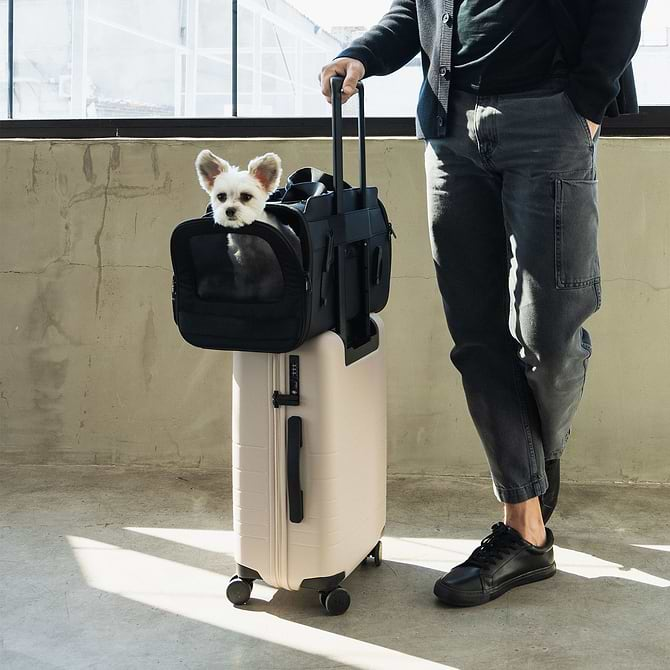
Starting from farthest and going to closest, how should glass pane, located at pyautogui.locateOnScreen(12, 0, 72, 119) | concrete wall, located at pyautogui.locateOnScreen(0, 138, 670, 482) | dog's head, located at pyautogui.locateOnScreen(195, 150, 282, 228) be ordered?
glass pane, located at pyautogui.locateOnScreen(12, 0, 72, 119) → concrete wall, located at pyautogui.locateOnScreen(0, 138, 670, 482) → dog's head, located at pyautogui.locateOnScreen(195, 150, 282, 228)

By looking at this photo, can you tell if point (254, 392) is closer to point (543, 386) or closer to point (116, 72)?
point (543, 386)

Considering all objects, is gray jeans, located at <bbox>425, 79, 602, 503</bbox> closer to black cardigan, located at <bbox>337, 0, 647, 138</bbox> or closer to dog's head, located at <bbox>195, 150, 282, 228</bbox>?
black cardigan, located at <bbox>337, 0, 647, 138</bbox>

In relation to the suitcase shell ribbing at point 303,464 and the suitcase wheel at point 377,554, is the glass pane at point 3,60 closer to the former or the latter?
the suitcase shell ribbing at point 303,464

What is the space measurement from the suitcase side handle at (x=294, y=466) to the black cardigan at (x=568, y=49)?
2.00 feet

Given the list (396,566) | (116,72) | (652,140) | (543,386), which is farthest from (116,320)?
(652,140)

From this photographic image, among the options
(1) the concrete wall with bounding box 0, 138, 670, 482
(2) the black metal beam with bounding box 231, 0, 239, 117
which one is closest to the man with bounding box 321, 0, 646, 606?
(1) the concrete wall with bounding box 0, 138, 670, 482

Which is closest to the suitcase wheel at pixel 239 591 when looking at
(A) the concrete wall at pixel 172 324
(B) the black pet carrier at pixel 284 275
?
(B) the black pet carrier at pixel 284 275

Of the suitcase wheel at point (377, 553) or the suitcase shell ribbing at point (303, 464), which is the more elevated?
the suitcase shell ribbing at point (303, 464)

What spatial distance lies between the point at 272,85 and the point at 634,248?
110 cm

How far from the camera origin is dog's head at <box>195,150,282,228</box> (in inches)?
58.2

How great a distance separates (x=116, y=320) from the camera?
2.54m

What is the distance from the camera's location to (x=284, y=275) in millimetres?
1485

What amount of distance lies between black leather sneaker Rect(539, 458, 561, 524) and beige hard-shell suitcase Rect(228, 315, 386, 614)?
43cm

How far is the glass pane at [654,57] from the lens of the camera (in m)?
2.43
